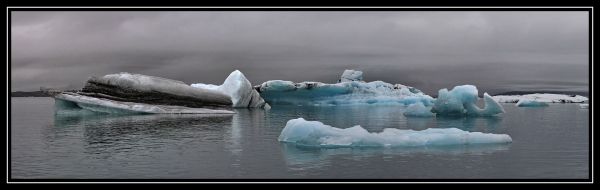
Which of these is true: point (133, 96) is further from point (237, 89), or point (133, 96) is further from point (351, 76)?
point (351, 76)

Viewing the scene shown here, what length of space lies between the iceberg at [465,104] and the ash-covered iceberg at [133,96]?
14.5 metres

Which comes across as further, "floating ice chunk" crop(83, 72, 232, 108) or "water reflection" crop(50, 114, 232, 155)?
"floating ice chunk" crop(83, 72, 232, 108)

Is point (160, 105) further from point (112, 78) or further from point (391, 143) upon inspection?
point (391, 143)

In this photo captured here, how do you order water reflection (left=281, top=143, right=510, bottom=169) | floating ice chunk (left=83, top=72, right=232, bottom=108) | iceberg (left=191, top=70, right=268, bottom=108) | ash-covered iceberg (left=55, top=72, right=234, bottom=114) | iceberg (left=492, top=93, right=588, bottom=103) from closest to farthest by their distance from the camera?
1. water reflection (left=281, top=143, right=510, bottom=169)
2. ash-covered iceberg (left=55, top=72, right=234, bottom=114)
3. floating ice chunk (left=83, top=72, right=232, bottom=108)
4. iceberg (left=191, top=70, right=268, bottom=108)
5. iceberg (left=492, top=93, right=588, bottom=103)

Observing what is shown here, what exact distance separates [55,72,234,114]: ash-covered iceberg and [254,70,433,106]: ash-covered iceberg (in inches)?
766

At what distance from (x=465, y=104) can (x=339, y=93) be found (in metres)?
26.7

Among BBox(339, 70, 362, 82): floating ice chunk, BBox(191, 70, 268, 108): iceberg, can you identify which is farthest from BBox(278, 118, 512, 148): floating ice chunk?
BBox(339, 70, 362, 82): floating ice chunk

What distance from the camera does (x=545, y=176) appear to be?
10922 millimetres

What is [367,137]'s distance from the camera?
1463 centimetres

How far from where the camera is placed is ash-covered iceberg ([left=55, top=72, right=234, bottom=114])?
3316 centimetres

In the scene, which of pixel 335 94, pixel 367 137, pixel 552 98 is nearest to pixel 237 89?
pixel 335 94

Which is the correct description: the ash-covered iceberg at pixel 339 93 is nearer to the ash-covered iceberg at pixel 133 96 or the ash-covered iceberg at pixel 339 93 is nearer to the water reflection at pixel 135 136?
the ash-covered iceberg at pixel 133 96

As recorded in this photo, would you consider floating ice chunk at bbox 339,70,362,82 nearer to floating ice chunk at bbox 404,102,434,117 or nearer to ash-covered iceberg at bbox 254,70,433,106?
ash-covered iceberg at bbox 254,70,433,106
